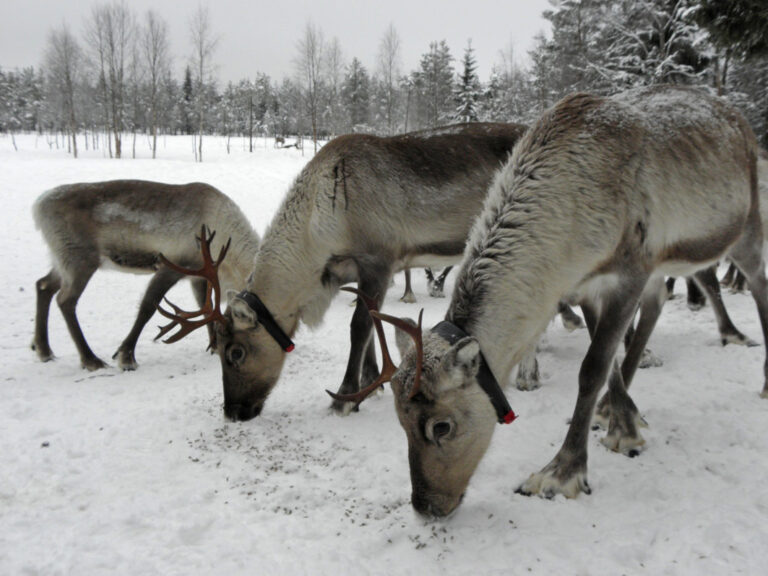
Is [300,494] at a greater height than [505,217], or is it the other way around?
[505,217]

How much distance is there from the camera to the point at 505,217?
2990 millimetres

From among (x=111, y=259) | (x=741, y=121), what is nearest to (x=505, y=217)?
(x=741, y=121)

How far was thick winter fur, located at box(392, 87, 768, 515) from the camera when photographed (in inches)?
105

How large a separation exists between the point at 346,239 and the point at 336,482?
220 cm

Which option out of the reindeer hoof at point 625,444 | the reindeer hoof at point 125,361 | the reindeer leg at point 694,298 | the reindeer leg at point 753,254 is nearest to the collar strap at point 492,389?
the reindeer hoof at point 625,444

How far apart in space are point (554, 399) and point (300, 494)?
2.56 metres

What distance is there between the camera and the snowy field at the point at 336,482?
8.37 ft

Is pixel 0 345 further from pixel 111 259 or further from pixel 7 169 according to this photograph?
pixel 7 169

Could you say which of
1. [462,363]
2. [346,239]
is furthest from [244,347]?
[462,363]

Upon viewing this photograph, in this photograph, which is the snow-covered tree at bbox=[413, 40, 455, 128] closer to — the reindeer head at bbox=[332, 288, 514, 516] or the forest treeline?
the forest treeline

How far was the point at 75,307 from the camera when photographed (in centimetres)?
609

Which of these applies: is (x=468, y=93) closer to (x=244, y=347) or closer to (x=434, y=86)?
(x=434, y=86)

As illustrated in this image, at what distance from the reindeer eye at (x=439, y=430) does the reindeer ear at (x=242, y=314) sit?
7.37 ft

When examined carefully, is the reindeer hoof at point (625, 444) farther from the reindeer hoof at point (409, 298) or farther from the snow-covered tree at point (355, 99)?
the snow-covered tree at point (355, 99)
